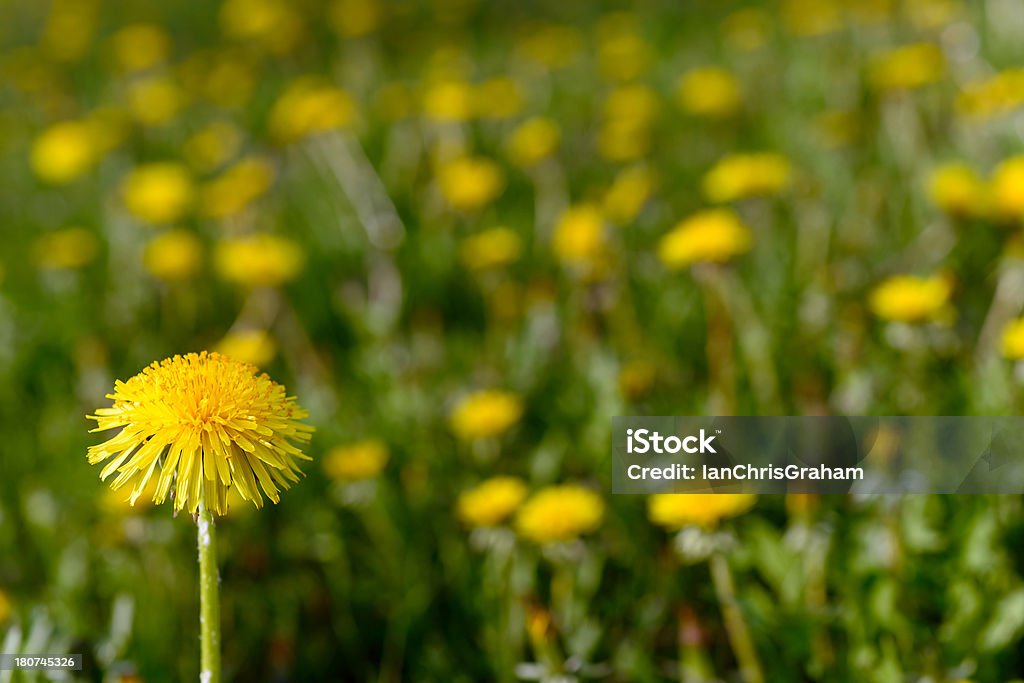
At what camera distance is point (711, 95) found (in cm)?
347

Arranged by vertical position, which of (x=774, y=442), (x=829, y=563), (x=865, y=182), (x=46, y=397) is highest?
(x=865, y=182)

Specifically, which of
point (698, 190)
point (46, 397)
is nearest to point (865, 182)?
point (698, 190)

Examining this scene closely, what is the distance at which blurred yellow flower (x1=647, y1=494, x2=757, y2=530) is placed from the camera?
1.54 metres

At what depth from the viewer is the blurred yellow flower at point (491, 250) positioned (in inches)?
105

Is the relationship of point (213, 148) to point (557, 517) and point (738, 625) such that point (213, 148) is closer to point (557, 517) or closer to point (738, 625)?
point (557, 517)

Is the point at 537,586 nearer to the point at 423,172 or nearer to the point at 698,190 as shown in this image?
the point at 698,190

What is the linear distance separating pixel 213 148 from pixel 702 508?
271cm

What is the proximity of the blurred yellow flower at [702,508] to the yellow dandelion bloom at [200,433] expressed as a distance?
68 cm

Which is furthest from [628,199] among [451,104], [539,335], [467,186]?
[451,104]

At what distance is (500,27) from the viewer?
5.75 meters

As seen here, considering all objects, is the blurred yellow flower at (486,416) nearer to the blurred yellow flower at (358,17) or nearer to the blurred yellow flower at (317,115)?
the blurred yellow flower at (317,115)

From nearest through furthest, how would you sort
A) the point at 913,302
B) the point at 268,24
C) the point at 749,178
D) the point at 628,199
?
the point at 913,302
the point at 749,178
the point at 628,199
the point at 268,24

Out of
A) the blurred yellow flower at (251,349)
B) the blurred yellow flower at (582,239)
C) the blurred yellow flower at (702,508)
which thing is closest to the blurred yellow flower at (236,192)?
the blurred yellow flower at (251,349)

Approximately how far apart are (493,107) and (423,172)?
0.34 m
